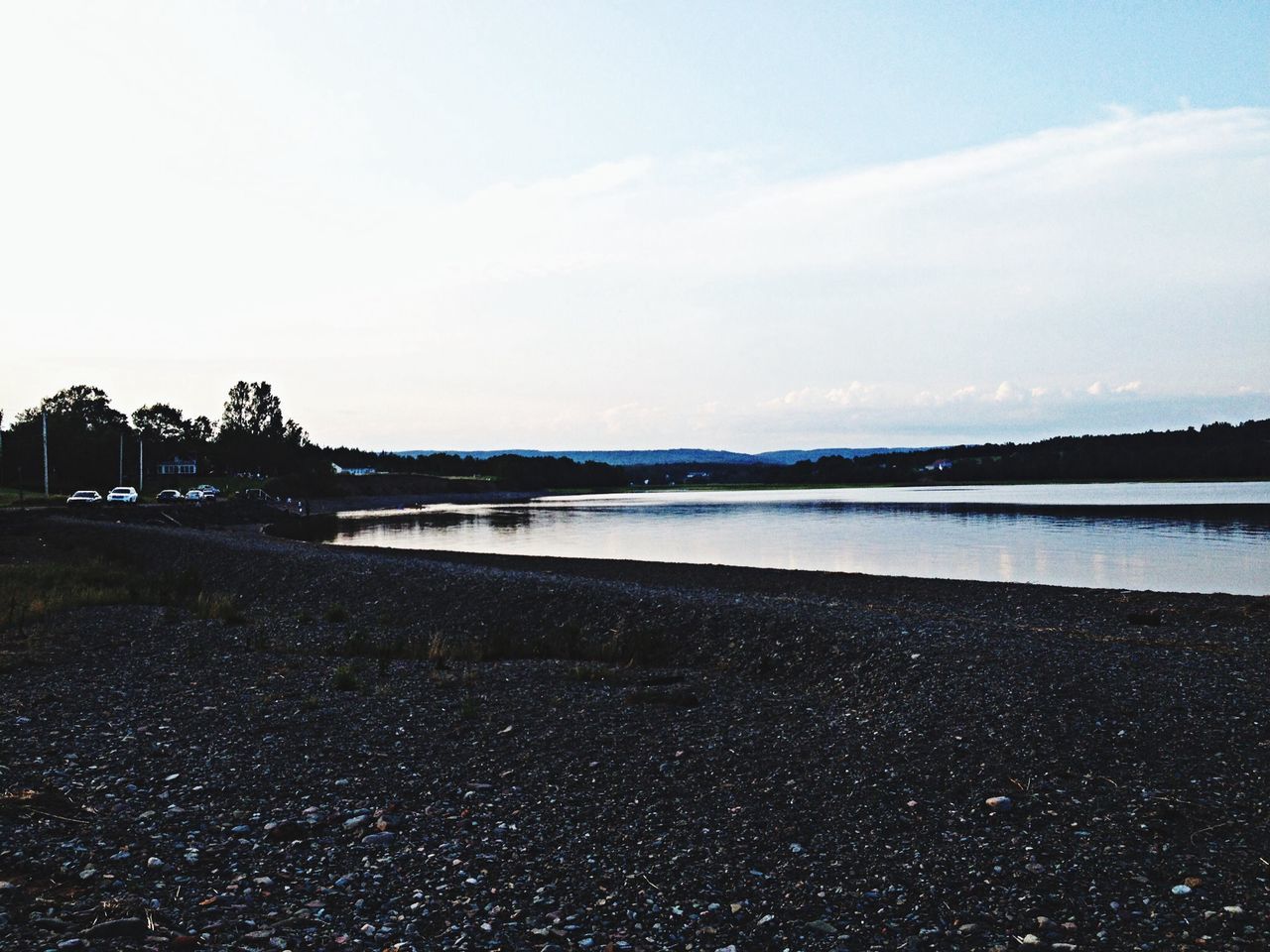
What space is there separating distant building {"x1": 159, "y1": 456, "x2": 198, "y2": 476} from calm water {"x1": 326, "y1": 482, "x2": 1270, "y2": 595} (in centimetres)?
8568

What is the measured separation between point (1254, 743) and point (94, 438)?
119m

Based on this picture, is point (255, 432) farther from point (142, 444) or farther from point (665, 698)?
point (665, 698)

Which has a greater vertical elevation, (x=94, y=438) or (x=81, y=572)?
(x=94, y=438)

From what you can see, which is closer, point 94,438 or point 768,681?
point 768,681

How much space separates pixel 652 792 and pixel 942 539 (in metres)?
50.9

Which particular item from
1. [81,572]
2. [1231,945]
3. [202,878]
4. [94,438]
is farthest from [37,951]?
[94,438]

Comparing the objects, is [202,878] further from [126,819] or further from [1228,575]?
[1228,575]

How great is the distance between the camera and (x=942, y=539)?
5631 centimetres

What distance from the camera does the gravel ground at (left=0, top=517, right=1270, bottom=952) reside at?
6621 mm

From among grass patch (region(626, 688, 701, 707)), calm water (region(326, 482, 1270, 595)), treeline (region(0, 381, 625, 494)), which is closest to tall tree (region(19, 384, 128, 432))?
treeline (region(0, 381, 625, 494))

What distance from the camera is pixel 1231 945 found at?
6.16m

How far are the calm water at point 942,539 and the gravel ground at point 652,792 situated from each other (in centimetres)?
2147

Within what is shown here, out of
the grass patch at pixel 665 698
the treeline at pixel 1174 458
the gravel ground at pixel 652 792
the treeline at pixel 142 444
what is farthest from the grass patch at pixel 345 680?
the treeline at pixel 1174 458

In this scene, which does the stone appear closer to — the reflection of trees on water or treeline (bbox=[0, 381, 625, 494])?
the reflection of trees on water
